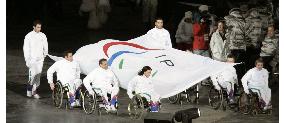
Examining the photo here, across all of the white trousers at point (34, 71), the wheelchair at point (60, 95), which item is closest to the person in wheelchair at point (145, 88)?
the wheelchair at point (60, 95)

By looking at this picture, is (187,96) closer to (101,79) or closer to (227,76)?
(227,76)

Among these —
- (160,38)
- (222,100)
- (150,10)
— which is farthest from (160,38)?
(150,10)

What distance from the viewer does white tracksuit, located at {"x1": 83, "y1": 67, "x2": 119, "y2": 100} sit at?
16281 millimetres

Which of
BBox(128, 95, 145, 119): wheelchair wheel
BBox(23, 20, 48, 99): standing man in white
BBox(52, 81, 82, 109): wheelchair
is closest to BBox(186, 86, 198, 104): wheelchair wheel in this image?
BBox(128, 95, 145, 119): wheelchair wheel

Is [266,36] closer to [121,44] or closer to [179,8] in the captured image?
[121,44]

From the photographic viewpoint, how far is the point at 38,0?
3366 cm

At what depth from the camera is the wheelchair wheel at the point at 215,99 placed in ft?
55.6

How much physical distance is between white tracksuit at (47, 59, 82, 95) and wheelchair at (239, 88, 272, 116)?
3322 mm

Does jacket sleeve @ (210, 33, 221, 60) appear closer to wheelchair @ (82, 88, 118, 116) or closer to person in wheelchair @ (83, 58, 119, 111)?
wheelchair @ (82, 88, 118, 116)

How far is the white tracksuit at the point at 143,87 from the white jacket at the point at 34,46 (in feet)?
9.15

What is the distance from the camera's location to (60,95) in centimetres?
1716

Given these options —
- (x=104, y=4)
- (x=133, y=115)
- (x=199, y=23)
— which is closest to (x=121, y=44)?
(x=199, y=23)

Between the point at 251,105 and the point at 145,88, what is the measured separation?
2.16m

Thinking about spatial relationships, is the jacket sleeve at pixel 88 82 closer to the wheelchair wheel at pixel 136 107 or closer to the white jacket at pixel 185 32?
the wheelchair wheel at pixel 136 107
